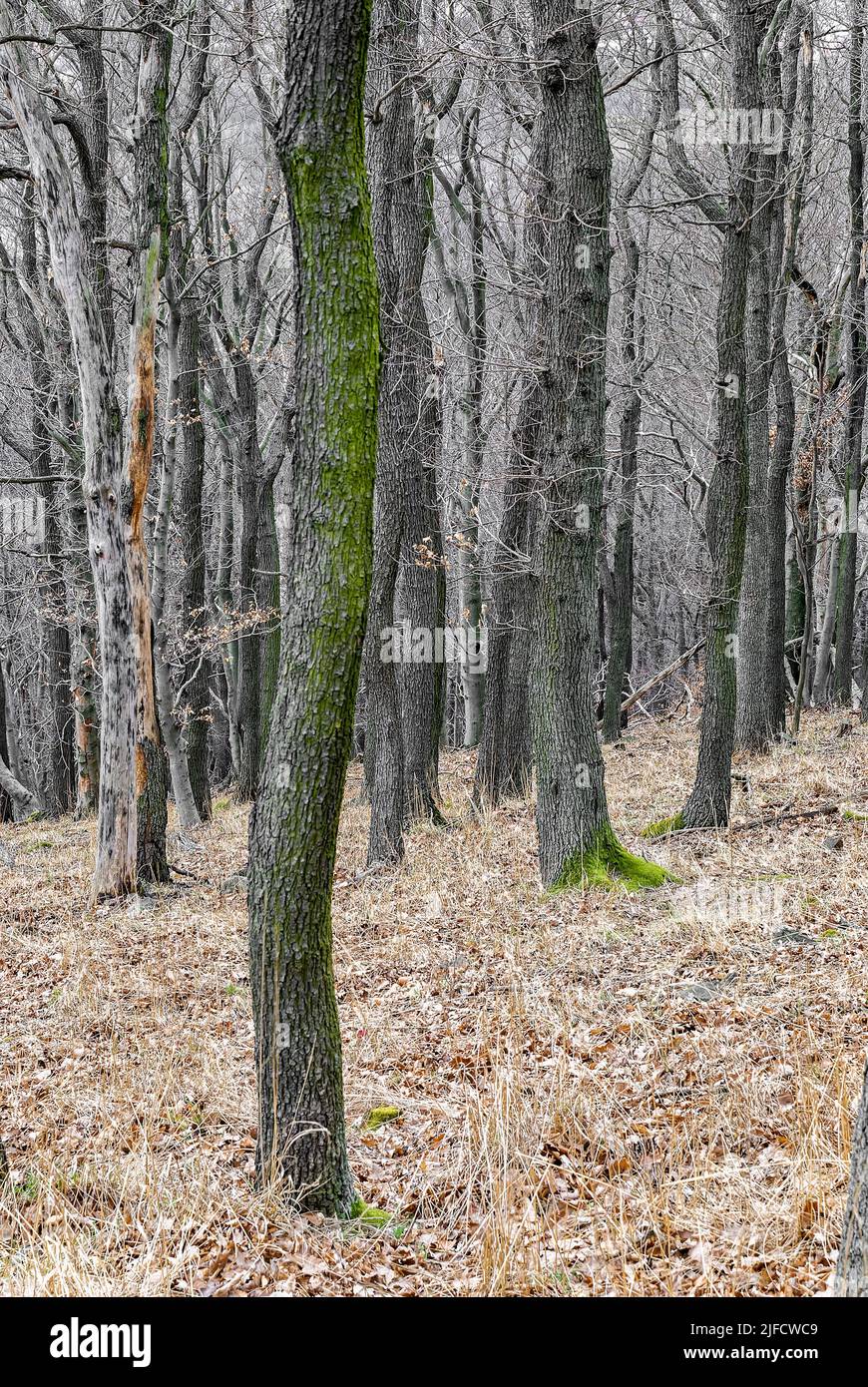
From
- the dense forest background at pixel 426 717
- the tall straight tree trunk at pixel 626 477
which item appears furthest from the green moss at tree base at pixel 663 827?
the tall straight tree trunk at pixel 626 477

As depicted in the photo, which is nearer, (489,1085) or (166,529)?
(489,1085)

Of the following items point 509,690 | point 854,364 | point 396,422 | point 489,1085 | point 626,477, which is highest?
point 854,364

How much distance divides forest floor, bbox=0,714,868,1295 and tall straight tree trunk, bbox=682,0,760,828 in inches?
34.3

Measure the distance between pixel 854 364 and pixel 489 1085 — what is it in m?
14.6

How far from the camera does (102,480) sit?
9531 mm

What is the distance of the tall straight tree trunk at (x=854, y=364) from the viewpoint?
14.6 m

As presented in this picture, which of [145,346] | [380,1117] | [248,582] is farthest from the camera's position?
[248,582]

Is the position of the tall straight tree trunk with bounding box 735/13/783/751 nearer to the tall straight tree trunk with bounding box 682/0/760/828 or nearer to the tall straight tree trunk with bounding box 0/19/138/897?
the tall straight tree trunk with bounding box 682/0/760/828

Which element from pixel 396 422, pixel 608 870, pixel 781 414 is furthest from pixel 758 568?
pixel 608 870

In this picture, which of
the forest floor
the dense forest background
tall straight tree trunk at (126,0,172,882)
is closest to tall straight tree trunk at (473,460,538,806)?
the dense forest background

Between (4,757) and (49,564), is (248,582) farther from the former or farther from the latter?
(4,757)

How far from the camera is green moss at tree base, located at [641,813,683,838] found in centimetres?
971

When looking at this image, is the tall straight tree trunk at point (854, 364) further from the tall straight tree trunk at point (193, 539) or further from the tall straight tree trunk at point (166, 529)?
the tall straight tree trunk at point (166, 529)

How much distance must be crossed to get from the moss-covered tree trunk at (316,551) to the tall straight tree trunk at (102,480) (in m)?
6.26
